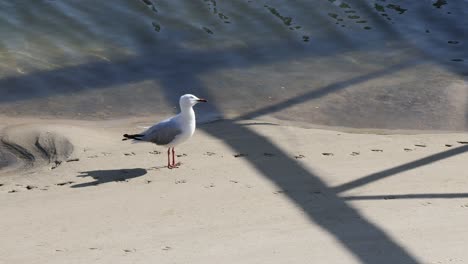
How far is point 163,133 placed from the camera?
8055 mm

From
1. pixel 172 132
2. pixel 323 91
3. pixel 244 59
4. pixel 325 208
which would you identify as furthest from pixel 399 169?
pixel 244 59

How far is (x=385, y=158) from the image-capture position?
820 cm

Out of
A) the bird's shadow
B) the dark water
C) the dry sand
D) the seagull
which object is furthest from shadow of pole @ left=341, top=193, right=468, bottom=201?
the dark water

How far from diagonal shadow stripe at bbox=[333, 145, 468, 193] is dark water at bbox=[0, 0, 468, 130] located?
1111 mm

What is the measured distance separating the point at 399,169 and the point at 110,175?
2292mm

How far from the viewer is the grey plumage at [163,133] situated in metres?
8.05

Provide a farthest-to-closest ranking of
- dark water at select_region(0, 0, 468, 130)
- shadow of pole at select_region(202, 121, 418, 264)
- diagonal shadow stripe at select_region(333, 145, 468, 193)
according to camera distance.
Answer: dark water at select_region(0, 0, 468, 130) < diagonal shadow stripe at select_region(333, 145, 468, 193) < shadow of pole at select_region(202, 121, 418, 264)

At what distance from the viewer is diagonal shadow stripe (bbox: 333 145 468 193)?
7.45 m

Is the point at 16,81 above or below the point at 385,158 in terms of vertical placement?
above

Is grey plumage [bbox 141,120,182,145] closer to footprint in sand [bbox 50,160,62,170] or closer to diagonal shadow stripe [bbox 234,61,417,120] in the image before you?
footprint in sand [bbox 50,160,62,170]

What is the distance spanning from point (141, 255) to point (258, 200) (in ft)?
4.32

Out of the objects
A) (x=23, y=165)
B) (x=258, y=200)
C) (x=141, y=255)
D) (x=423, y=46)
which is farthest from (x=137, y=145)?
(x=423, y=46)

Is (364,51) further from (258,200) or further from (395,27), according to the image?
(258,200)

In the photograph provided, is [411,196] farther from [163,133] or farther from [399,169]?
[163,133]
